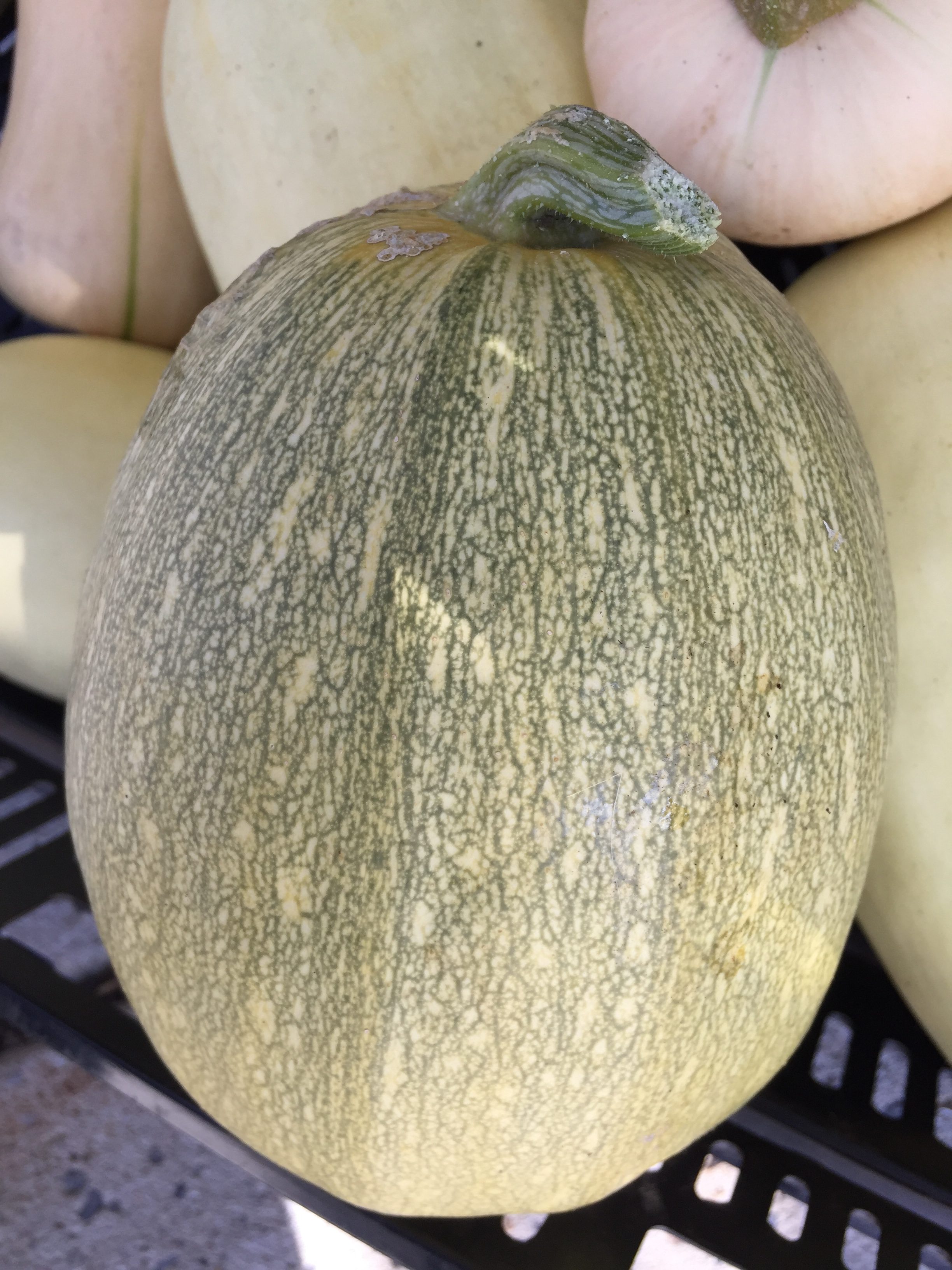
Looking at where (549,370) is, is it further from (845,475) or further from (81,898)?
(81,898)

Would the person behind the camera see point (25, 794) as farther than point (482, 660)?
Yes

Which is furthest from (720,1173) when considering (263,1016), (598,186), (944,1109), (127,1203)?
(598,186)

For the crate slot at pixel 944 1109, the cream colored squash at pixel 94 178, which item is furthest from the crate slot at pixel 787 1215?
the cream colored squash at pixel 94 178

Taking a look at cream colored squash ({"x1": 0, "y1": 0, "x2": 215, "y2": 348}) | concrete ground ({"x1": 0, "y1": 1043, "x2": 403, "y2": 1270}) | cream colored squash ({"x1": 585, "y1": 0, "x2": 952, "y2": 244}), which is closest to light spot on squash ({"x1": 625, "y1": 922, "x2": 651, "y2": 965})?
cream colored squash ({"x1": 585, "y1": 0, "x2": 952, "y2": 244})

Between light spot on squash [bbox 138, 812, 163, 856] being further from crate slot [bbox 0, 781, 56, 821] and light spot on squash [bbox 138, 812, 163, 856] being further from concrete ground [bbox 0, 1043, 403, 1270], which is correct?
concrete ground [bbox 0, 1043, 403, 1270]

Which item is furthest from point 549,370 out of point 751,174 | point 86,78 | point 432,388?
point 86,78

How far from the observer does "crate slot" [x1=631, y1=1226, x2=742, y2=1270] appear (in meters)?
0.96

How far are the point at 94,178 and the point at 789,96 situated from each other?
0.72 m

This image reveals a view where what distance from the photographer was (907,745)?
67 cm

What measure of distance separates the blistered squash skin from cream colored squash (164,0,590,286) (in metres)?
0.28

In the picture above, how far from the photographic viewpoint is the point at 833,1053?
1052 mm

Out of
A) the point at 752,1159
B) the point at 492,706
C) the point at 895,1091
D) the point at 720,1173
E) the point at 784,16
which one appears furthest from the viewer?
the point at 720,1173

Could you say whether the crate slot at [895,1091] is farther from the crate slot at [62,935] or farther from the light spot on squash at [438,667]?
the crate slot at [62,935]

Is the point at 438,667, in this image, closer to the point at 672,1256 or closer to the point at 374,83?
the point at 374,83
